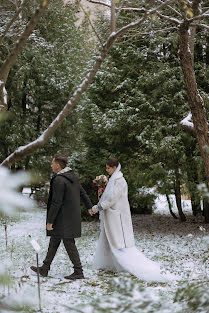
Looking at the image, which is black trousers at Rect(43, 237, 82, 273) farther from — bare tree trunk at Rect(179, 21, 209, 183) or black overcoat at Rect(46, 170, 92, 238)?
bare tree trunk at Rect(179, 21, 209, 183)

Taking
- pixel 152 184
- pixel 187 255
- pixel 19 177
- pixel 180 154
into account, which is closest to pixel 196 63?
pixel 180 154

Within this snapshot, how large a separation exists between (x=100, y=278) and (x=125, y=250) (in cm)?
56

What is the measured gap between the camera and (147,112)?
11.9 m

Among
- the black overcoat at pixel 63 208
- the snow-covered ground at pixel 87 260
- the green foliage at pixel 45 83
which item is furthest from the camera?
the green foliage at pixel 45 83

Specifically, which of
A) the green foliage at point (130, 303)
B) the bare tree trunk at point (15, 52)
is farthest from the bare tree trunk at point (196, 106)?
the green foliage at point (130, 303)

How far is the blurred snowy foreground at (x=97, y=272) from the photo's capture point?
1.41 meters

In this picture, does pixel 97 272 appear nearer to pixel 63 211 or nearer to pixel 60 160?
pixel 63 211

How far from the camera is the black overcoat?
236 inches

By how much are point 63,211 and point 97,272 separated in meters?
1.29

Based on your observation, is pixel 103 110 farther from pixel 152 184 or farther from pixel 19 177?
pixel 19 177

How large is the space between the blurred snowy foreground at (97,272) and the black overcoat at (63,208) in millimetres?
478

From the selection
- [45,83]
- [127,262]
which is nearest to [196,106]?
[127,262]

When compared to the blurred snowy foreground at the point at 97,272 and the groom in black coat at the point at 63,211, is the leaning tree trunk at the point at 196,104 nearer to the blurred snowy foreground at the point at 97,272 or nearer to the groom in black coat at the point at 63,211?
the blurred snowy foreground at the point at 97,272

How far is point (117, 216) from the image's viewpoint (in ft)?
21.8
